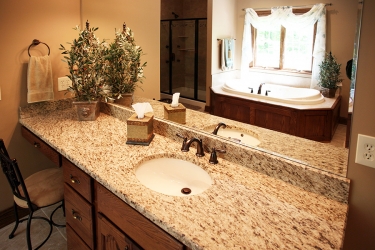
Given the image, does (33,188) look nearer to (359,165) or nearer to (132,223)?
(132,223)

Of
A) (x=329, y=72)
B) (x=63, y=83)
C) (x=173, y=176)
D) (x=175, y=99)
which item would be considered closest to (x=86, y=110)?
(x=63, y=83)

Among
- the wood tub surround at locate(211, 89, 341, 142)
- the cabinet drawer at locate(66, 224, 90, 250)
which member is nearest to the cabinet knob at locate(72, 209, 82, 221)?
the cabinet drawer at locate(66, 224, 90, 250)

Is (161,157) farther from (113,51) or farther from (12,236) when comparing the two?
(12,236)

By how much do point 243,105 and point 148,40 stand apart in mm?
A: 1139

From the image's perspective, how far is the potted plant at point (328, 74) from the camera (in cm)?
118

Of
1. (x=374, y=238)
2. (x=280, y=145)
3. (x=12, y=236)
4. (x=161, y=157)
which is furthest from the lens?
(x=12, y=236)

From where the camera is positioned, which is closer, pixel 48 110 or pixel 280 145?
pixel 280 145

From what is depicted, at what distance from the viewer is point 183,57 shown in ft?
6.91

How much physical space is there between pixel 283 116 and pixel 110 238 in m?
1.02

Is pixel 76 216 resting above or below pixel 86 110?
below

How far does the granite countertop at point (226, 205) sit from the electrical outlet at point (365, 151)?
194 mm

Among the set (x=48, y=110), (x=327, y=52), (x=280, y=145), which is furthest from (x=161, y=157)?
(x=48, y=110)

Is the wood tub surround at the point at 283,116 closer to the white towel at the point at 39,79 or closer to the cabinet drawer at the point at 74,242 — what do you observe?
the cabinet drawer at the point at 74,242

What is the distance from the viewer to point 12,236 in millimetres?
2293
